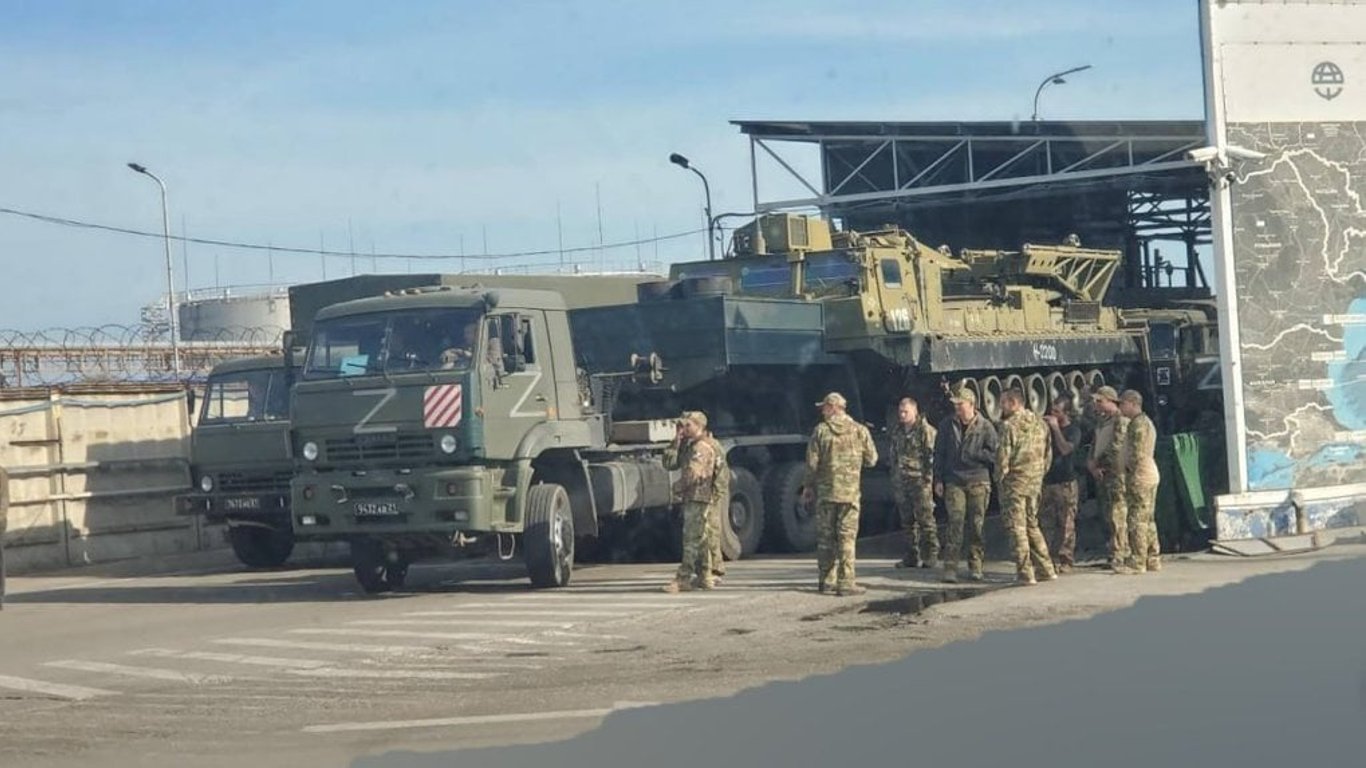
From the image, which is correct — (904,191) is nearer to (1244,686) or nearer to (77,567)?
(77,567)

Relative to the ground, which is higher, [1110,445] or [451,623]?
[1110,445]

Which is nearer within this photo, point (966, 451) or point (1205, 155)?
point (966, 451)

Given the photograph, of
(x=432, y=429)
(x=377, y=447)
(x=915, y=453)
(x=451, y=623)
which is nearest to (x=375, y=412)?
(x=377, y=447)

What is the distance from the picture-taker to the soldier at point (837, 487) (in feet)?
45.2

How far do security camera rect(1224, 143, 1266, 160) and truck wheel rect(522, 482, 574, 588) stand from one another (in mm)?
6875

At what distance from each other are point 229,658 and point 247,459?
7919mm

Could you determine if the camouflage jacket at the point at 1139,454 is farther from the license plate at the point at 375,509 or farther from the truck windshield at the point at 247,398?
the truck windshield at the point at 247,398

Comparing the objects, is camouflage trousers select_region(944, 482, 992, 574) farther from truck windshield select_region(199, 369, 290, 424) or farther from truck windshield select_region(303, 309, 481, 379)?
truck windshield select_region(199, 369, 290, 424)

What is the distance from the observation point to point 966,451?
46.9ft

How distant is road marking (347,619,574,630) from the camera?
491 inches

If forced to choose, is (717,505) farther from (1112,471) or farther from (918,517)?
(1112,471)

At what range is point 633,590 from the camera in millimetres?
14828

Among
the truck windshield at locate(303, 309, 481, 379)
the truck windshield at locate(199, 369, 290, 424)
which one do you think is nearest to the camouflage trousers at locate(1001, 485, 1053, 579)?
the truck windshield at locate(303, 309, 481, 379)

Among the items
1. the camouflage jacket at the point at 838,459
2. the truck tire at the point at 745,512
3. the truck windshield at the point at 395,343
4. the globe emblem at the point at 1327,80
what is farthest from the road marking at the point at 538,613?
the globe emblem at the point at 1327,80
